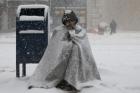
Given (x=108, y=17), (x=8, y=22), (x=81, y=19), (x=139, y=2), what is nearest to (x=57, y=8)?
(x=81, y=19)

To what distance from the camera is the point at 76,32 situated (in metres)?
7.91

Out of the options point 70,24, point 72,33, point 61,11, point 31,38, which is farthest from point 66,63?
point 61,11

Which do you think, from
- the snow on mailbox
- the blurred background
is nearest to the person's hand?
the snow on mailbox

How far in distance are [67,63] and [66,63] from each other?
0.03 meters

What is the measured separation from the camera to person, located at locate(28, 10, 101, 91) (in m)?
7.43

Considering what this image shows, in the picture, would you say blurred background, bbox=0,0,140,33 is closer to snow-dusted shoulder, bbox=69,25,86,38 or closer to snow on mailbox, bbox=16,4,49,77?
snow on mailbox, bbox=16,4,49,77

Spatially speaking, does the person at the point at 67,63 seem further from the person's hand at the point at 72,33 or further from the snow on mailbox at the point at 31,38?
the snow on mailbox at the point at 31,38

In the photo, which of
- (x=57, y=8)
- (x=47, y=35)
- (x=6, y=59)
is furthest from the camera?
(x=57, y=8)

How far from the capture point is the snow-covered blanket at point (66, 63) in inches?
293

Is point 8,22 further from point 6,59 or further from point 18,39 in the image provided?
point 18,39

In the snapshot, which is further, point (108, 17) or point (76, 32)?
point (108, 17)

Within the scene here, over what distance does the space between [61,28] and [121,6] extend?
3800 cm

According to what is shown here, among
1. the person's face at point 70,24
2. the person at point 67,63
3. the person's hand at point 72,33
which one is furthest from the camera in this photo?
the person's face at point 70,24

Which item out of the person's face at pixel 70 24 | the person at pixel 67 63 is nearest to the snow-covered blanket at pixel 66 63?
the person at pixel 67 63
